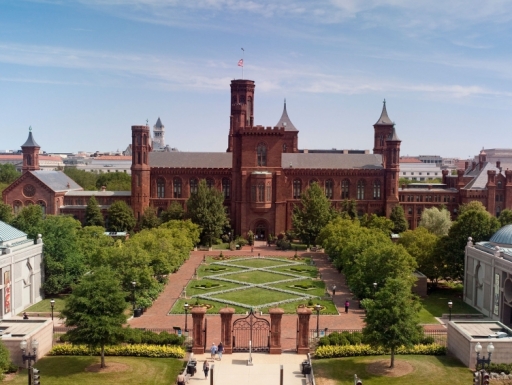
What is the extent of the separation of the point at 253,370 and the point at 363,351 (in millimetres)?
7133

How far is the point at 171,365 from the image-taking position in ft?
105

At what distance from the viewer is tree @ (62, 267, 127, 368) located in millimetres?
29953

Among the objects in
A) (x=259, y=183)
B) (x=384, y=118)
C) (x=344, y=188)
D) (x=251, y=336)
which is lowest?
(x=251, y=336)

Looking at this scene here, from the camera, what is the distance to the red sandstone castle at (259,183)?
Answer: 83562mm

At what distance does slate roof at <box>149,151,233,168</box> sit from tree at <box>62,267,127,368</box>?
194 feet

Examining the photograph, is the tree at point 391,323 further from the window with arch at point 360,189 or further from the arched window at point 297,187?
the window with arch at point 360,189

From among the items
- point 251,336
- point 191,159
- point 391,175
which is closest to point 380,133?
point 391,175

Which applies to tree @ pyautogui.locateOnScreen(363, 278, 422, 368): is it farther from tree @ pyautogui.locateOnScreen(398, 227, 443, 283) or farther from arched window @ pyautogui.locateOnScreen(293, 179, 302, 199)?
arched window @ pyautogui.locateOnScreen(293, 179, 302, 199)

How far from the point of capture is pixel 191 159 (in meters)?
91.7

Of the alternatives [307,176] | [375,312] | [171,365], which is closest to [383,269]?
[375,312]

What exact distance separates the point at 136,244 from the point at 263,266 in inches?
731

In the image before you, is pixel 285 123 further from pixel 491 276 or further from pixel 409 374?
pixel 409 374

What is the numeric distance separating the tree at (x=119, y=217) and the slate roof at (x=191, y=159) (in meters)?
10.1

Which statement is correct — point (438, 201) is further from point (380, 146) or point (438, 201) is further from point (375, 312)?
point (375, 312)
